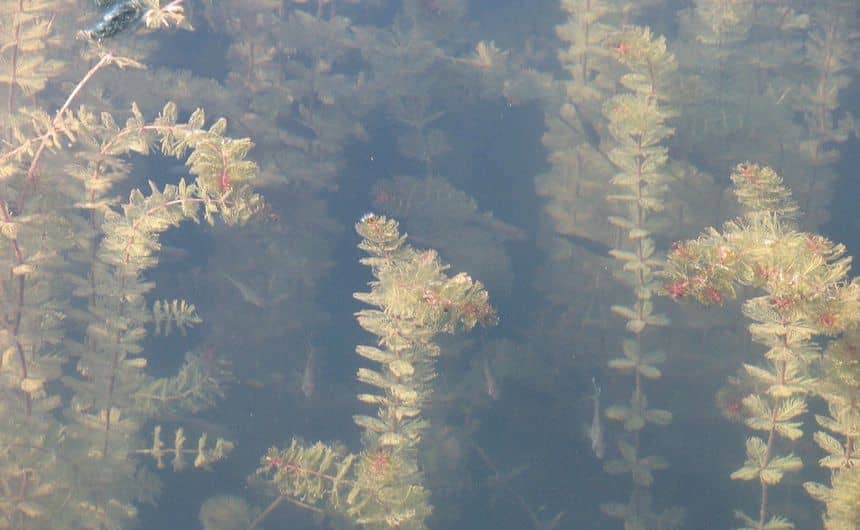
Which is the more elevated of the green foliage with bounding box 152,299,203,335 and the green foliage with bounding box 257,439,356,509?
the green foliage with bounding box 152,299,203,335

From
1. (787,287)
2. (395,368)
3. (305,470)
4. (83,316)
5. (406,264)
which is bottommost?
(305,470)

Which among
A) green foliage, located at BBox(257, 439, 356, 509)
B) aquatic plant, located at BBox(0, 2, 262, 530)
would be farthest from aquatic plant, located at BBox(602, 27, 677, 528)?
aquatic plant, located at BBox(0, 2, 262, 530)

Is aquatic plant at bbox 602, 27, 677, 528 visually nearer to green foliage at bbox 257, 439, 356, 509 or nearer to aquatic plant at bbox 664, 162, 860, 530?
aquatic plant at bbox 664, 162, 860, 530

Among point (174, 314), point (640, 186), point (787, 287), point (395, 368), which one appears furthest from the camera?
point (640, 186)

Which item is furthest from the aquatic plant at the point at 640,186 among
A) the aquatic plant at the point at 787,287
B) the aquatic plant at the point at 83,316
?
the aquatic plant at the point at 83,316

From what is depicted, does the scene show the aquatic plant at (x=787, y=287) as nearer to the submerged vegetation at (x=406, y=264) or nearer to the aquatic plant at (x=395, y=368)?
the submerged vegetation at (x=406, y=264)

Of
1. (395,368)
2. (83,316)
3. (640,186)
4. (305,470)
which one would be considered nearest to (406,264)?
(395,368)

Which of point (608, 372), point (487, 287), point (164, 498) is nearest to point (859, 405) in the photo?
point (608, 372)

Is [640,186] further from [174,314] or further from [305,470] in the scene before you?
[174,314]

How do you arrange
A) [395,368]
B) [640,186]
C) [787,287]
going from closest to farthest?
[787,287], [395,368], [640,186]
